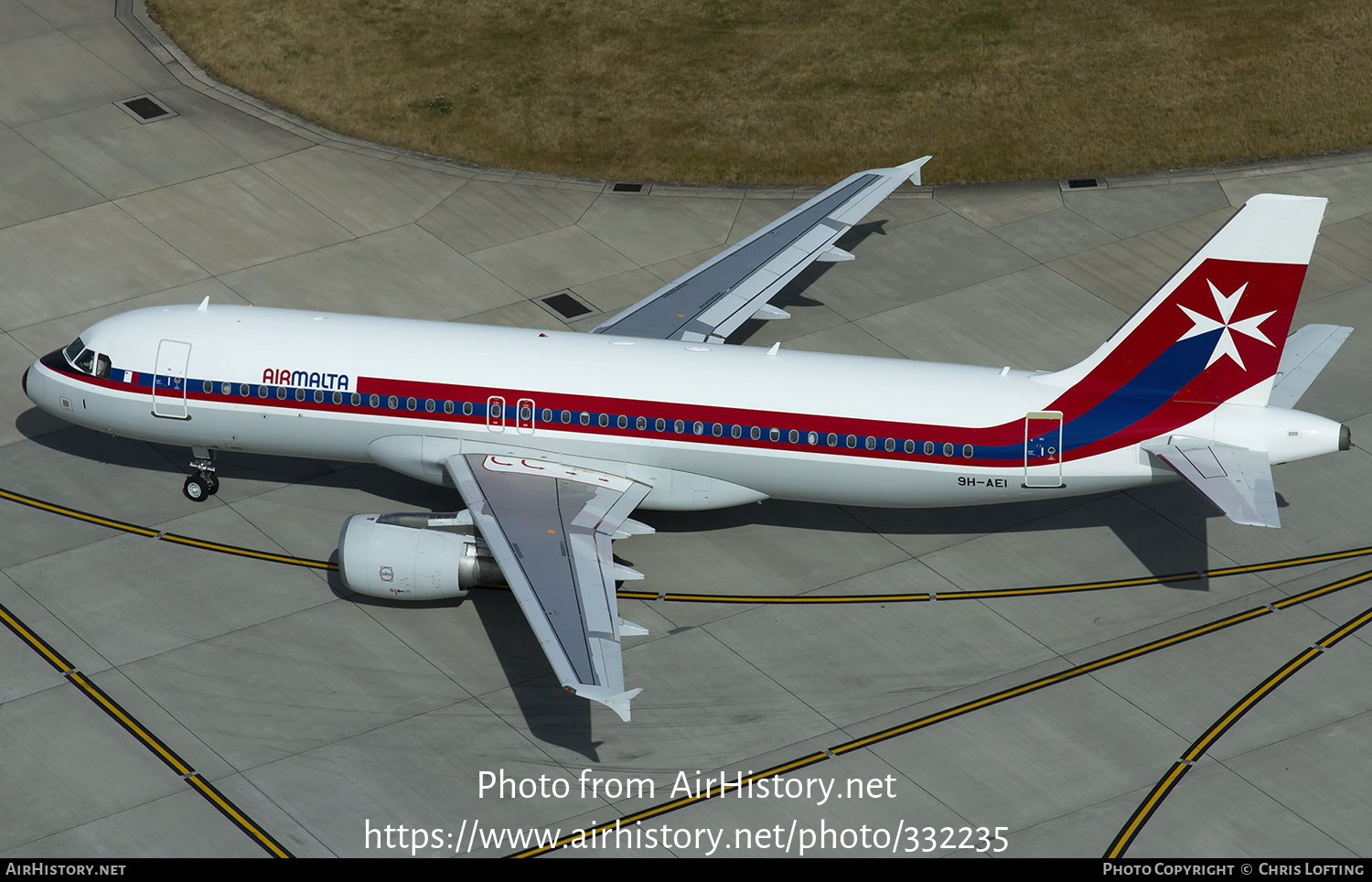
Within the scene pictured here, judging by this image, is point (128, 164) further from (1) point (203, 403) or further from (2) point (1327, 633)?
(2) point (1327, 633)

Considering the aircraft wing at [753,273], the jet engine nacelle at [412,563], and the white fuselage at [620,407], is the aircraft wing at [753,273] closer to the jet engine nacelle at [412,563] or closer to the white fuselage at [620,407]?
the white fuselage at [620,407]

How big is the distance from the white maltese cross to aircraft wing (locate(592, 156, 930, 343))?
11.5m

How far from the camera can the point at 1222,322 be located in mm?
33344

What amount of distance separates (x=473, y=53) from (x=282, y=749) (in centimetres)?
3409

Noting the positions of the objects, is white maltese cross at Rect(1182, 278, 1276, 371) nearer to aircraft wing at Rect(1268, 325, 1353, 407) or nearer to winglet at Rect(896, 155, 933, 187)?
aircraft wing at Rect(1268, 325, 1353, 407)

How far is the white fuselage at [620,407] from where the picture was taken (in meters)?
34.4

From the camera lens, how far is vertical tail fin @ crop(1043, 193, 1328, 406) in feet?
105

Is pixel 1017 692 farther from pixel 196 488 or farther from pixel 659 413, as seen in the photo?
pixel 196 488

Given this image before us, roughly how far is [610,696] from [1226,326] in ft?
52.3

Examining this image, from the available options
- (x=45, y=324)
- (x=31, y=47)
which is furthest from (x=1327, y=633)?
(x=31, y=47)

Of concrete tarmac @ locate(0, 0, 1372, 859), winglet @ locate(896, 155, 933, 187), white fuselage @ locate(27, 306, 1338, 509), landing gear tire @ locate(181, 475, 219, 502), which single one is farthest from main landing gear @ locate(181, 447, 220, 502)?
winglet @ locate(896, 155, 933, 187)

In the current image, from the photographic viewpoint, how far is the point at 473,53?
57906 mm

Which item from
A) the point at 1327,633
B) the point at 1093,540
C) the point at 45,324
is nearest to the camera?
the point at 1327,633

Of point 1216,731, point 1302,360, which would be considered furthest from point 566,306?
point 1216,731
